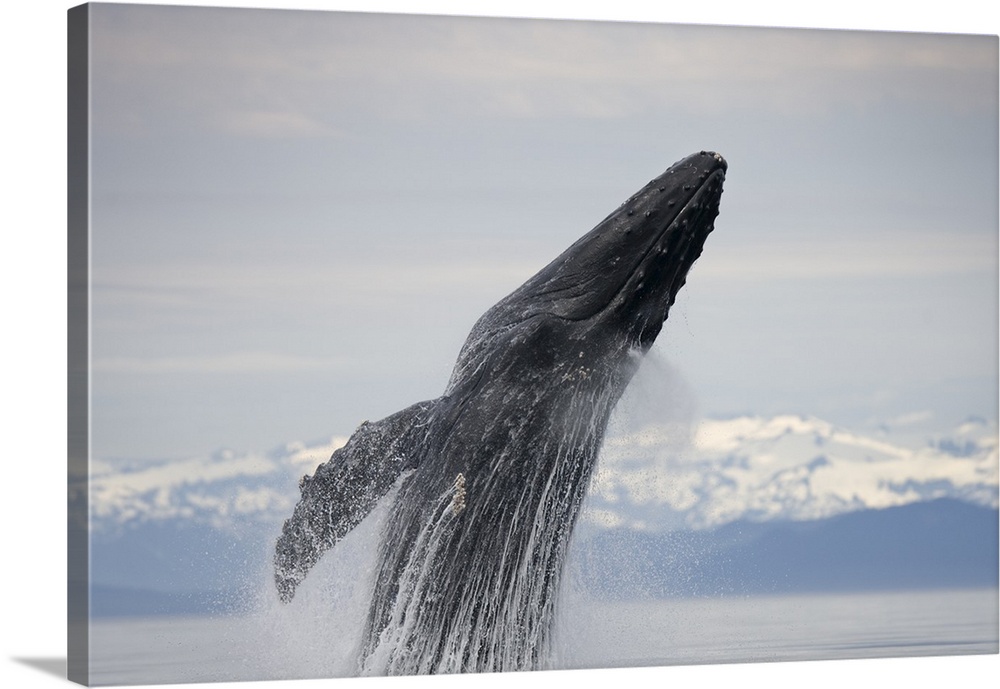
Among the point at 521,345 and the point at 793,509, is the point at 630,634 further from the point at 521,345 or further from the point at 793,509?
the point at 521,345

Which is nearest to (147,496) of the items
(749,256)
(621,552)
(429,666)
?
(429,666)

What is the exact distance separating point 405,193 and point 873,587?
16.7 ft

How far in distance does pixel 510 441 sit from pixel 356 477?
113cm

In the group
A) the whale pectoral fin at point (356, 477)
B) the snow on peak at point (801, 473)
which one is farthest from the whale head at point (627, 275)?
the snow on peak at point (801, 473)

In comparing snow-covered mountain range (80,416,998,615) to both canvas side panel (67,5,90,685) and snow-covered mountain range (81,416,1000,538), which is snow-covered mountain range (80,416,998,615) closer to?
snow-covered mountain range (81,416,1000,538)

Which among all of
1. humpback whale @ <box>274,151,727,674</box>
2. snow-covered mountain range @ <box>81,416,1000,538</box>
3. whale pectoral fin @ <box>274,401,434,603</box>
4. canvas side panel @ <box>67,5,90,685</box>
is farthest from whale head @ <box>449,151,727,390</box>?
canvas side panel @ <box>67,5,90,685</box>

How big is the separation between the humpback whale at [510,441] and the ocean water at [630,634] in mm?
387

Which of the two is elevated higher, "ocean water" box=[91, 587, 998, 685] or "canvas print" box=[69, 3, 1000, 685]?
"canvas print" box=[69, 3, 1000, 685]

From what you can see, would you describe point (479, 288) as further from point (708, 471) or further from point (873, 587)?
point (873, 587)

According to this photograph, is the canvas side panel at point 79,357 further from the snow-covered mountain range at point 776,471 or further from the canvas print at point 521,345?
the snow-covered mountain range at point 776,471

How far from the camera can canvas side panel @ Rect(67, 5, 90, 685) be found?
12.5 meters

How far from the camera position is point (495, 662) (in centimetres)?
1320

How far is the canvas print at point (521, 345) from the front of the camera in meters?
12.5

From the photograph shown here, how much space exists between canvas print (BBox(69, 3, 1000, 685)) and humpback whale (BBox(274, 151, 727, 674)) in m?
0.02
